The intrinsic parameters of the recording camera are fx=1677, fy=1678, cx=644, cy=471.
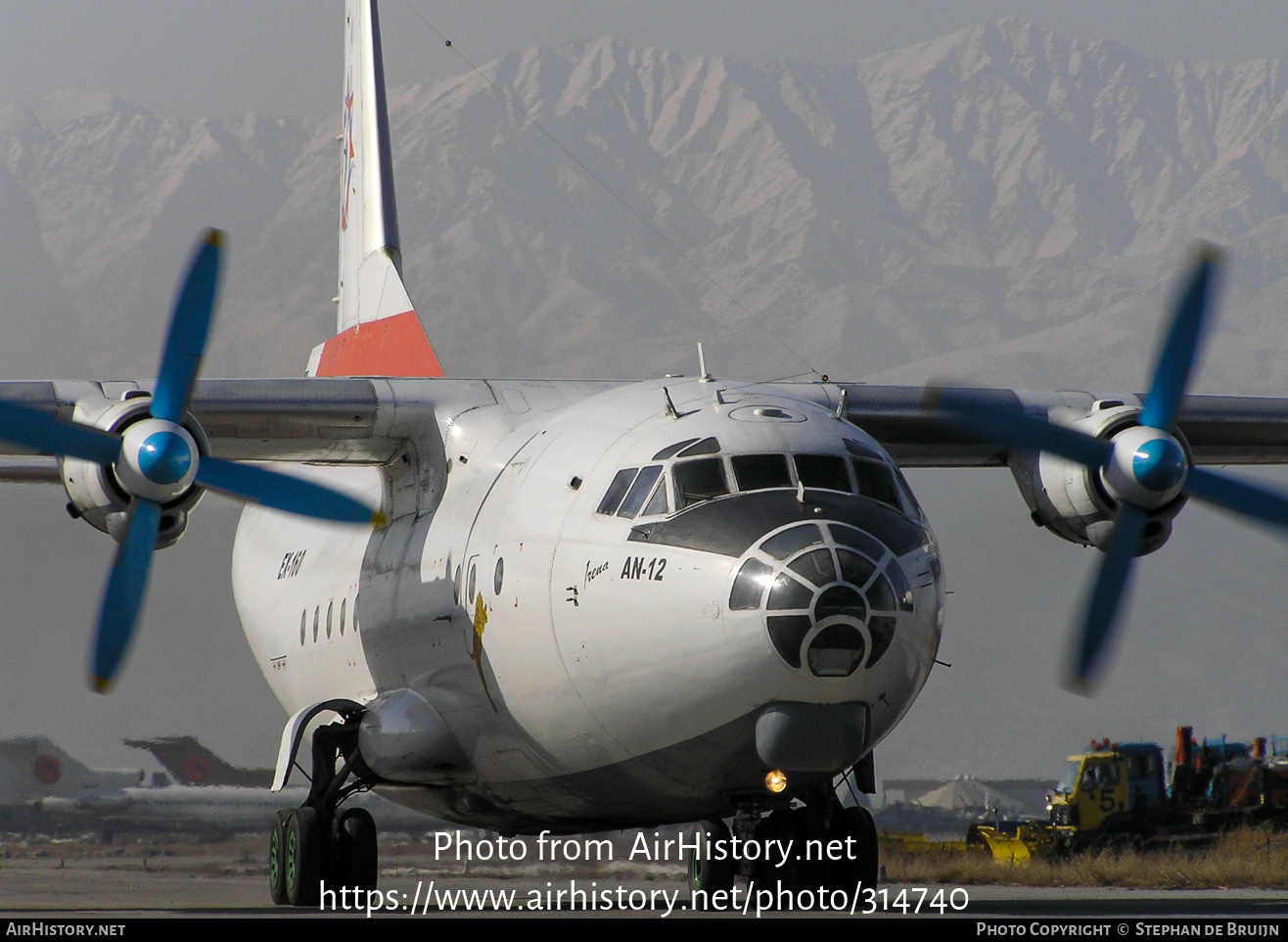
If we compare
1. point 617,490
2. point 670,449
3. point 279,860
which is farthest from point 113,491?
point 670,449

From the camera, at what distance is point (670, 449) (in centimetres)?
1176

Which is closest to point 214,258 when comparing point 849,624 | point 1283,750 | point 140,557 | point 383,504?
point 140,557

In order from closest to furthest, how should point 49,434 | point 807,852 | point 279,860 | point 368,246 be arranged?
point 807,852
point 49,434
point 279,860
point 368,246

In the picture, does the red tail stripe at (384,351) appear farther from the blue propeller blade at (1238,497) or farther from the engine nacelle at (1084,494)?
the blue propeller blade at (1238,497)

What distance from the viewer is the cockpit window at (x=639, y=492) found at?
11.6m

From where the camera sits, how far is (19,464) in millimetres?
17672

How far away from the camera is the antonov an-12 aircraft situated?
10.6 m

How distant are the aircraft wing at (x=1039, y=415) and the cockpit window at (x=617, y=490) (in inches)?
178

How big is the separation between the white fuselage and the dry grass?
881 centimetres

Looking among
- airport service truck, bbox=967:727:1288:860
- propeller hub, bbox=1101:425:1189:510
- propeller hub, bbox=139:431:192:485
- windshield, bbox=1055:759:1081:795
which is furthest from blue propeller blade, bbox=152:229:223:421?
windshield, bbox=1055:759:1081:795

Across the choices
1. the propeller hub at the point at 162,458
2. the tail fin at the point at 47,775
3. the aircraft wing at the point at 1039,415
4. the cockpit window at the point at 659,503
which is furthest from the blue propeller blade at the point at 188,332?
the tail fin at the point at 47,775

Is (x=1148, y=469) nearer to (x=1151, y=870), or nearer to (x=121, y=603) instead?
(x=1151, y=870)

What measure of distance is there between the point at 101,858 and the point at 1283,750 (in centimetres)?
2031

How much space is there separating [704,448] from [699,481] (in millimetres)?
299
